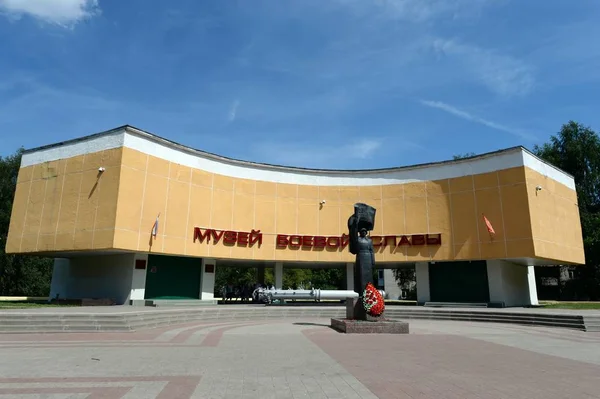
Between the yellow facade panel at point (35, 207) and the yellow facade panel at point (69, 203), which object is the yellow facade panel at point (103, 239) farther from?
the yellow facade panel at point (35, 207)

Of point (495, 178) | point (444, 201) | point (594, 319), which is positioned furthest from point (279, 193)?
point (594, 319)

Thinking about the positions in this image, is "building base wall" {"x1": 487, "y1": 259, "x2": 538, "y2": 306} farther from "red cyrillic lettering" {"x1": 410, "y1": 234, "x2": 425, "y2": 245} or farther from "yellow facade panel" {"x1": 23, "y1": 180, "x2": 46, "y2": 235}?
"yellow facade panel" {"x1": 23, "y1": 180, "x2": 46, "y2": 235}

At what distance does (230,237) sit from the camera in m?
30.2

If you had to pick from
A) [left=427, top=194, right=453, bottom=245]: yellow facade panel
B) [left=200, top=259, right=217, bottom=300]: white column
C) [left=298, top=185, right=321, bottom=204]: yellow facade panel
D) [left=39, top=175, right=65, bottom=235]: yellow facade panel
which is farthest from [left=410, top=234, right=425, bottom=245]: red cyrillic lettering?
[left=39, top=175, right=65, bottom=235]: yellow facade panel

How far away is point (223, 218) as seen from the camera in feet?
99.1

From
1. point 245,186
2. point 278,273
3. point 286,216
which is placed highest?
point 245,186

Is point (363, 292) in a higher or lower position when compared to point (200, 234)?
lower

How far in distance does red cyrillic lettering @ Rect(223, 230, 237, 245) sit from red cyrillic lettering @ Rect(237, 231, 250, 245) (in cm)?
34

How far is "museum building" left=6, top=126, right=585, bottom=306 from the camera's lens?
86.9 feet

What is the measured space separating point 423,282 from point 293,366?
2600cm

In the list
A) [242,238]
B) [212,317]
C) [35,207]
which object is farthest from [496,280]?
[35,207]

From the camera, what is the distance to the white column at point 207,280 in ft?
103

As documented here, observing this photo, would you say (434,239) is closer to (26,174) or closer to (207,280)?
(207,280)

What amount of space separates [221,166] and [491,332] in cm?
2137
